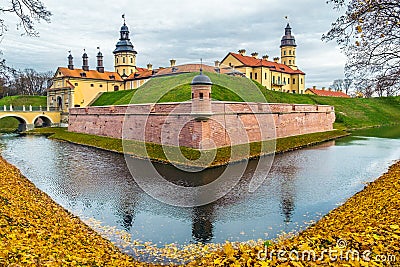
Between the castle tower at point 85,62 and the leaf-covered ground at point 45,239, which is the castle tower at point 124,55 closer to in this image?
the castle tower at point 85,62

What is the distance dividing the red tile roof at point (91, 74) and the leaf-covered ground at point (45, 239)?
3646 cm

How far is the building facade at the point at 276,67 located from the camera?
4262cm

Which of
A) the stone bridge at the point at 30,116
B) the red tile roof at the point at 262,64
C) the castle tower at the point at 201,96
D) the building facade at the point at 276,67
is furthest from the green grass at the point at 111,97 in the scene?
the castle tower at the point at 201,96

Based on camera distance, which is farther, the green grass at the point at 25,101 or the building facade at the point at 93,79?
the green grass at the point at 25,101

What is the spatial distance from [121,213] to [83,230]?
1.74m

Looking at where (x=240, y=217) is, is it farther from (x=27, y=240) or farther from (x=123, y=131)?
(x=123, y=131)

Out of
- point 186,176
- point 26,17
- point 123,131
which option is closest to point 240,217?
point 186,176

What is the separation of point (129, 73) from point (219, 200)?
4125cm

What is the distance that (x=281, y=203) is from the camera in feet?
33.0

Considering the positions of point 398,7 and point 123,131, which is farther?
point 123,131

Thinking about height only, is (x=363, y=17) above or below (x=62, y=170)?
above

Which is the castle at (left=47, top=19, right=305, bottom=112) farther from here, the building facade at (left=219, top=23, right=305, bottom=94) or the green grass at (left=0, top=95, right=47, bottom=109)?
the green grass at (left=0, top=95, right=47, bottom=109)

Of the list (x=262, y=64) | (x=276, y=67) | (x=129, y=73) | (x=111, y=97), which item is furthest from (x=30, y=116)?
(x=276, y=67)

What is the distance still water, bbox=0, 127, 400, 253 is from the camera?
8.22m
